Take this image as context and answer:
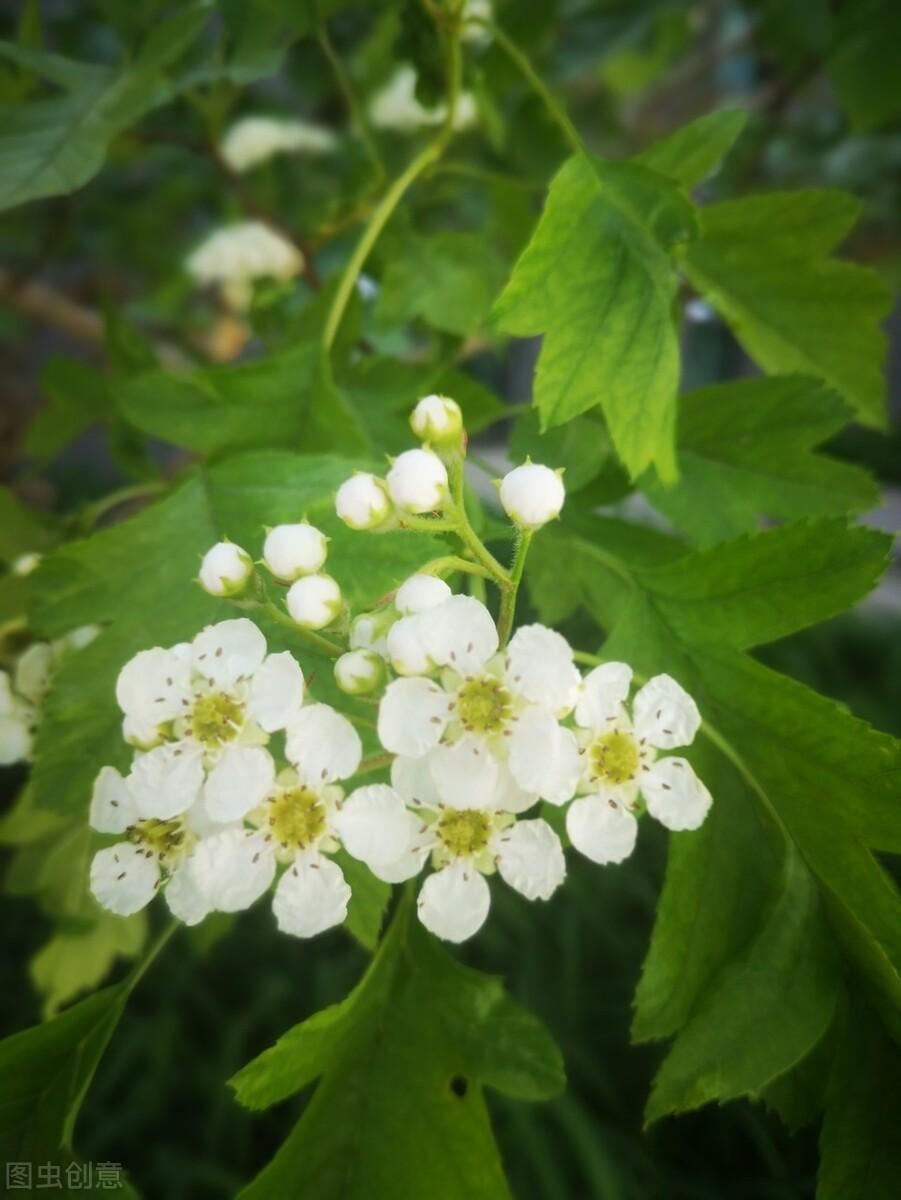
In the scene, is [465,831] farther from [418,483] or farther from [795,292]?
[795,292]

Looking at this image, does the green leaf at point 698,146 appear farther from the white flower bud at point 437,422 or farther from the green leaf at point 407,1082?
the green leaf at point 407,1082

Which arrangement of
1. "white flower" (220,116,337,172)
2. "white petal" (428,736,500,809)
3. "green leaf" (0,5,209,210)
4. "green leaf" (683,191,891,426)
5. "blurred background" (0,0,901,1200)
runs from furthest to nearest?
"white flower" (220,116,337,172)
"blurred background" (0,0,901,1200)
"green leaf" (683,191,891,426)
"green leaf" (0,5,209,210)
"white petal" (428,736,500,809)

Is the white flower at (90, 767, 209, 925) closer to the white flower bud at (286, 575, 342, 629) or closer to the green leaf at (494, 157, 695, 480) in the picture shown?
the white flower bud at (286, 575, 342, 629)

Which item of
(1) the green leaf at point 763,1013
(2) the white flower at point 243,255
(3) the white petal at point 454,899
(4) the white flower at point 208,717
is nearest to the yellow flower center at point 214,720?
(4) the white flower at point 208,717

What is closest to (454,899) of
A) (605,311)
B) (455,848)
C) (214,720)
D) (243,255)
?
(455,848)

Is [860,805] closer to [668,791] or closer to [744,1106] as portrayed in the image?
[668,791]

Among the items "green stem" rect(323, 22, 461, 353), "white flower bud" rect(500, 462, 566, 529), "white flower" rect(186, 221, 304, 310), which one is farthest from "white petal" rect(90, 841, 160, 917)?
"white flower" rect(186, 221, 304, 310)
